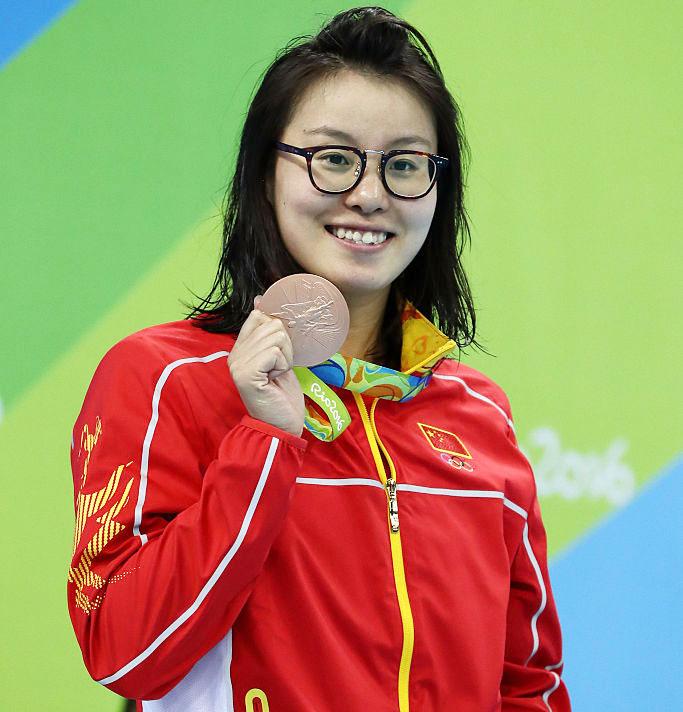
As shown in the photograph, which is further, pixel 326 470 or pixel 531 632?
pixel 531 632

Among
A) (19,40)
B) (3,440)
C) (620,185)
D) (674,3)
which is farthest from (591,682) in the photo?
(19,40)

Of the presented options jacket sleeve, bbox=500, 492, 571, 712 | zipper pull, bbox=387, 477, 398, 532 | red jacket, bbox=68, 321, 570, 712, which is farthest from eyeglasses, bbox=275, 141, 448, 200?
jacket sleeve, bbox=500, 492, 571, 712

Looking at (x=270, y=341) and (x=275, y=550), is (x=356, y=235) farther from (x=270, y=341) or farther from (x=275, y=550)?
(x=275, y=550)

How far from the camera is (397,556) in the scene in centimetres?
129

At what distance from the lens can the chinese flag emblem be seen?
1.41m

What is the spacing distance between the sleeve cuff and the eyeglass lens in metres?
0.31

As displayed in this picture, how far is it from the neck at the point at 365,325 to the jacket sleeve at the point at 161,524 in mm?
277

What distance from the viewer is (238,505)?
3.63 ft

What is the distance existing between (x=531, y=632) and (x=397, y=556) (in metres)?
0.30

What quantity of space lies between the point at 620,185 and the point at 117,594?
161cm

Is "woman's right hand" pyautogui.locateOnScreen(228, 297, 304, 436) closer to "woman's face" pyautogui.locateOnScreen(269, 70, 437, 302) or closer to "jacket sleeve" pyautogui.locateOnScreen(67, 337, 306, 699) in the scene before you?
"jacket sleeve" pyautogui.locateOnScreen(67, 337, 306, 699)

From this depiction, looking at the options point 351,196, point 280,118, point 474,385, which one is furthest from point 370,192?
point 474,385

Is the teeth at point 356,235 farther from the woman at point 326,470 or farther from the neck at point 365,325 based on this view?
the neck at point 365,325

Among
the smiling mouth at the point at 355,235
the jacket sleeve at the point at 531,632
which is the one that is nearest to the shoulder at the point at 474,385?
the jacket sleeve at the point at 531,632
